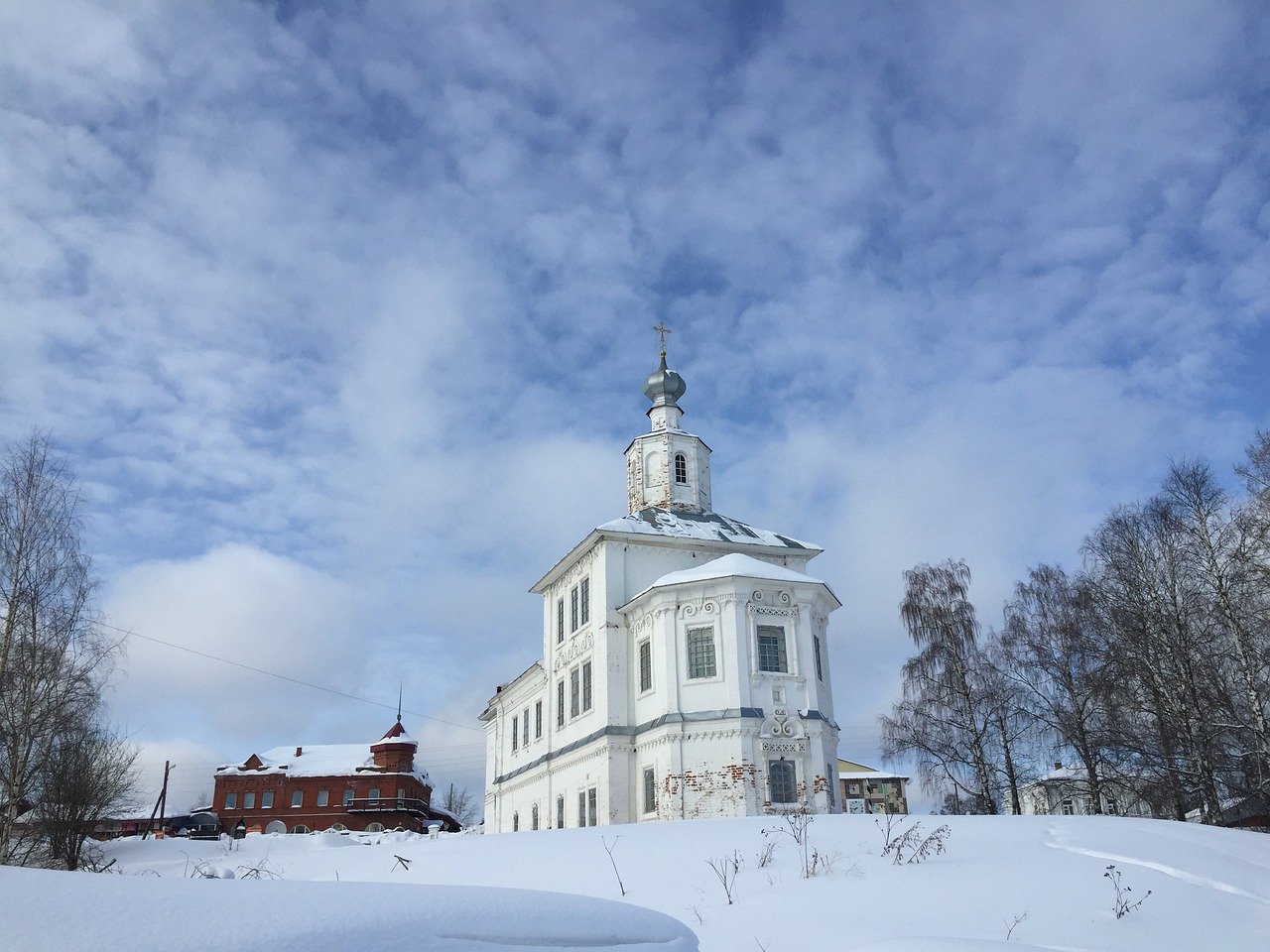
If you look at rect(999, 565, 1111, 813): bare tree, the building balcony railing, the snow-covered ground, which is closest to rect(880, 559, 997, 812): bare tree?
rect(999, 565, 1111, 813): bare tree

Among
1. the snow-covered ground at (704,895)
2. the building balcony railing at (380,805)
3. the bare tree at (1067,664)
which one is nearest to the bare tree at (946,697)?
the bare tree at (1067,664)

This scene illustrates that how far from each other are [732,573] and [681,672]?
9.88 feet

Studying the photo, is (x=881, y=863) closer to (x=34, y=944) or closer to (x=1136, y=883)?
(x=1136, y=883)

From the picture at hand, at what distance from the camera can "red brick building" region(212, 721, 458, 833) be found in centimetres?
6588

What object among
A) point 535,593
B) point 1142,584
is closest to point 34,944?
point 1142,584

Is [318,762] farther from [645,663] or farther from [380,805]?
[645,663]

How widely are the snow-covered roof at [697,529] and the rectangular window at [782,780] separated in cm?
770

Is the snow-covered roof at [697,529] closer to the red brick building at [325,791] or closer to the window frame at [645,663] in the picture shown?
the window frame at [645,663]

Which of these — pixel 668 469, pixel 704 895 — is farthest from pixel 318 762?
pixel 704 895

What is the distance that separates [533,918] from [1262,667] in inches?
956

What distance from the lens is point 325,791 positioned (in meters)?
67.6

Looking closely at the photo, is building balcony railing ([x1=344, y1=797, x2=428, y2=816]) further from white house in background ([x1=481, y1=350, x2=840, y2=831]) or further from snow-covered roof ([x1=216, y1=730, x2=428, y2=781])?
white house in background ([x1=481, y1=350, x2=840, y2=831])

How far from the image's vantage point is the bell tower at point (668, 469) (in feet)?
112

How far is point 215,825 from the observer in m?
51.0
